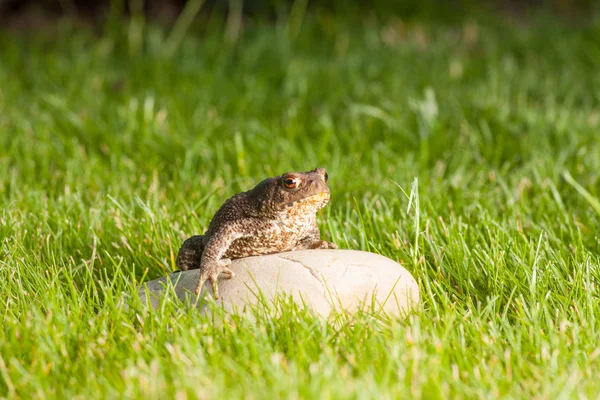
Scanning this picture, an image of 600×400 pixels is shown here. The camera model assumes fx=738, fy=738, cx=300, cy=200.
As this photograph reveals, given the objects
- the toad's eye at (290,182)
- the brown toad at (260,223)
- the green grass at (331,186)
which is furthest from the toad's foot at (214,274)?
the toad's eye at (290,182)

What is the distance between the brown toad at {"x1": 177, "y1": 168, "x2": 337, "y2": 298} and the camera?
2889 mm

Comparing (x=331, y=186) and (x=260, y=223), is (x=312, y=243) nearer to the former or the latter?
(x=260, y=223)

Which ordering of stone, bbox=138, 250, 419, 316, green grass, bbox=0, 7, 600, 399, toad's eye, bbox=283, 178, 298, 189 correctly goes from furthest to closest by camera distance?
toad's eye, bbox=283, 178, 298, 189 < stone, bbox=138, 250, 419, 316 < green grass, bbox=0, 7, 600, 399

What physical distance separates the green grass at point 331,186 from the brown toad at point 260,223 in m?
0.24

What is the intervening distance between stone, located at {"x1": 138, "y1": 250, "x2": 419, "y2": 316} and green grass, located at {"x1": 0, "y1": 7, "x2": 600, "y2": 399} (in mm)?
85

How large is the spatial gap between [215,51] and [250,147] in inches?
101

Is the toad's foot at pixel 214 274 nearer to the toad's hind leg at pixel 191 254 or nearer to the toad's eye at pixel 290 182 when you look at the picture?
the toad's hind leg at pixel 191 254

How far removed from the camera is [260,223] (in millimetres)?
2994

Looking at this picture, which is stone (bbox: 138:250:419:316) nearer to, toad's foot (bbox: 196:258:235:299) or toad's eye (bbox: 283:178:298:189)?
toad's foot (bbox: 196:258:235:299)

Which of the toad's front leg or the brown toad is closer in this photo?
the brown toad

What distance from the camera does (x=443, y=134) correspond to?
17.5 ft

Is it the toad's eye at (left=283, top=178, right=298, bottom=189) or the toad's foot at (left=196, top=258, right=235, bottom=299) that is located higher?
the toad's eye at (left=283, top=178, right=298, bottom=189)

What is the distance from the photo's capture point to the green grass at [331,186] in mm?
2393

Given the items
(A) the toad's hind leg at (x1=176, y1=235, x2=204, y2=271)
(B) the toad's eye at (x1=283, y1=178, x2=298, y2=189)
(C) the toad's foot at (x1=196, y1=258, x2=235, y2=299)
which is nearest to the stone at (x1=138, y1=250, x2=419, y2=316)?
(C) the toad's foot at (x1=196, y1=258, x2=235, y2=299)
